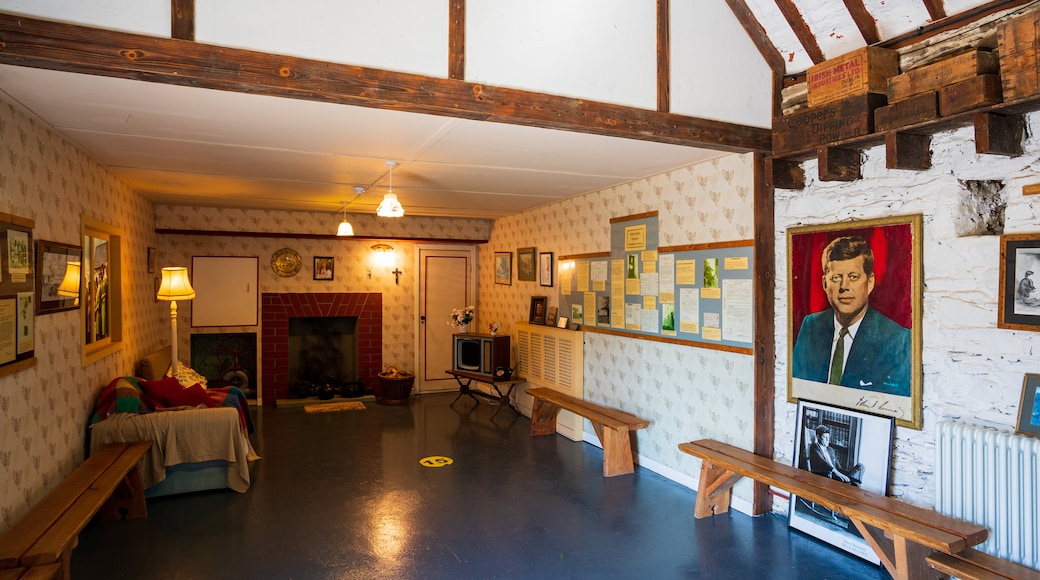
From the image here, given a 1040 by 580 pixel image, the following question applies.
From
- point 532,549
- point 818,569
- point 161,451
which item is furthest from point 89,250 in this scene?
point 818,569

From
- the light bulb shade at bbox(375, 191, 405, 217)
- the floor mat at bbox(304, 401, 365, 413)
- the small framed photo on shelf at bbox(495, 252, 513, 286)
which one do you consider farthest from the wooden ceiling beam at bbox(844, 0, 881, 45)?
the floor mat at bbox(304, 401, 365, 413)

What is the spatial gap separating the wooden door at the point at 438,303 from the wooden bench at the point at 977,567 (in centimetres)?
714

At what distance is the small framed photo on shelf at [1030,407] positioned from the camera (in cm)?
280

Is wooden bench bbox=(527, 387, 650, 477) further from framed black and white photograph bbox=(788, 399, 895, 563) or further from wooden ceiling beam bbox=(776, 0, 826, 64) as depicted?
wooden ceiling beam bbox=(776, 0, 826, 64)

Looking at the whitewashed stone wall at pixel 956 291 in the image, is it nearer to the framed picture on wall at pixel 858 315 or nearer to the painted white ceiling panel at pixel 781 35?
the framed picture on wall at pixel 858 315

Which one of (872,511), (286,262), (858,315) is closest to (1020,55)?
(858,315)

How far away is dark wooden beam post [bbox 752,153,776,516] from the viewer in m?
4.18

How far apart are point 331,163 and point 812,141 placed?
3.48 metres

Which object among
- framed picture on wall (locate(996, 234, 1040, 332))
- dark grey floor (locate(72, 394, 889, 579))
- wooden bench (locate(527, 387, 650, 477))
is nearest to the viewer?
framed picture on wall (locate(996, 234, 1040, 332))

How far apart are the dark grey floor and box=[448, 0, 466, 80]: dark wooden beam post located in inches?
108

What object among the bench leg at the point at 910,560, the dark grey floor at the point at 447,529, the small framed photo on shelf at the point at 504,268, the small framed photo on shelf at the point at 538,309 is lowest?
the dark grey floor at the point at 447,529

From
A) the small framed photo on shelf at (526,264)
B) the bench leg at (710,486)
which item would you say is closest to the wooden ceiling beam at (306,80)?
the bench leg at (710,486)

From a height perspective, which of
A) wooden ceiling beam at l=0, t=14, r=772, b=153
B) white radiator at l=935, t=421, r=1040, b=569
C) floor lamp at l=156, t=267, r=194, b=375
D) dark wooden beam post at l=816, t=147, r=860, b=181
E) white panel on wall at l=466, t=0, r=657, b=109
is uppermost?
white panel on wall at l=466, t=0, r=657, b=109

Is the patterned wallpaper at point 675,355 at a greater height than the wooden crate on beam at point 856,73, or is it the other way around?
the wooden crate on beam at point 856,73
